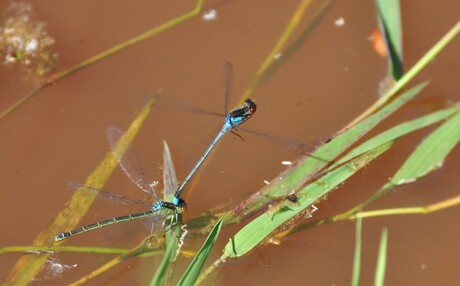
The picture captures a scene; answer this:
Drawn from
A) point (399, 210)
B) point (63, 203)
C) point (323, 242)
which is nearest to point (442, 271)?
point (399, 210)

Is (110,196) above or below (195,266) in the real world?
above

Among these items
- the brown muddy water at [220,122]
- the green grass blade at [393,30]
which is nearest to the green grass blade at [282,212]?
the brown muddy water at [220,122]

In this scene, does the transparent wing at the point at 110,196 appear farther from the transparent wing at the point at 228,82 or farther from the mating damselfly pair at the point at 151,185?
the transparent wing at the point at 228,82

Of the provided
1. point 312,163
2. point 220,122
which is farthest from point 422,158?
point 220,122

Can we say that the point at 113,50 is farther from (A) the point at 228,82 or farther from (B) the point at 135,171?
(B) the point at 135,171

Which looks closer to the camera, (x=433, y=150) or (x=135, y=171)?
(x=433, y=150)

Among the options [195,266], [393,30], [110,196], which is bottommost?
[195,266]

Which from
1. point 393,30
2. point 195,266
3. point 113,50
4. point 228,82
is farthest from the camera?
point 113,50
